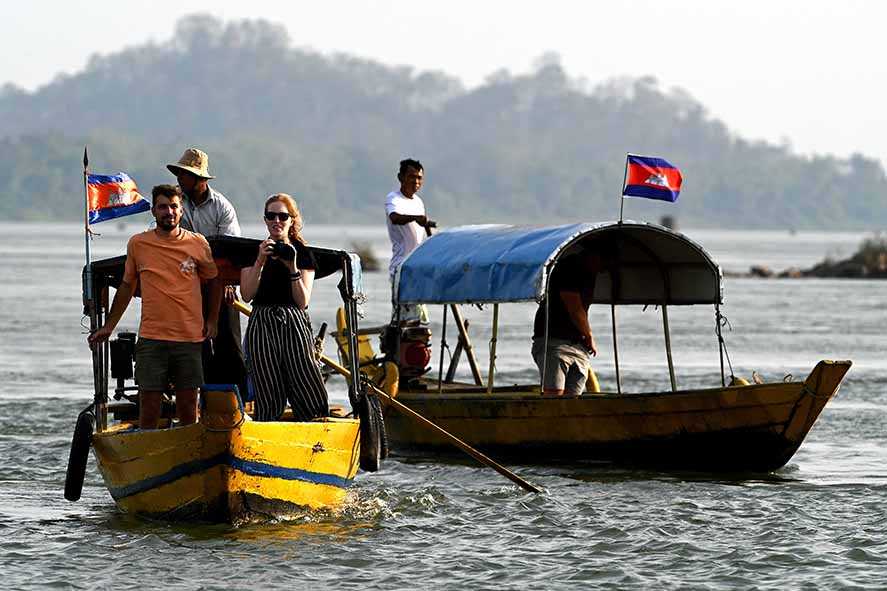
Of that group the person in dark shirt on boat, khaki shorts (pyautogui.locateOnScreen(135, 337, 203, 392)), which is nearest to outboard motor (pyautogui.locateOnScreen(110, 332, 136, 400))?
khaki shorts (pyautogui.locateOnScreen(135, 337, 203, 392))

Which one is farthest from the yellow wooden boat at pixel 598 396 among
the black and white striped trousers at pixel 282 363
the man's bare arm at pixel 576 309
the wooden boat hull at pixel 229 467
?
the wooden boat hull at pixel 229 467

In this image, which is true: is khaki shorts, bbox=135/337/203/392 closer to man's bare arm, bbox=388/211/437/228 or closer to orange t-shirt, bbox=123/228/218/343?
orange t-shirt, bbox=123/228/218/343

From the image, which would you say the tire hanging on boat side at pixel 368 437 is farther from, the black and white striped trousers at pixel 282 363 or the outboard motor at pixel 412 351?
the outboard motor at pixel 412 351

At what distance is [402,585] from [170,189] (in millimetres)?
3022

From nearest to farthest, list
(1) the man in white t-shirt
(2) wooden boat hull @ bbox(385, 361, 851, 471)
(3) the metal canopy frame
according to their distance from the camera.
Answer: (2) wooden boat hull @ bbox(385, 361, 851, 471), (3) the metal canopy frame, (1) the man in white t-shirt

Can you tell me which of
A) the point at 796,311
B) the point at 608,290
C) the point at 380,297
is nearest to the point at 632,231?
the point at 608,290

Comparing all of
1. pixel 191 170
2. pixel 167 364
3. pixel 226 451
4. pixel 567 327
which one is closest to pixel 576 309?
pixel 567 327

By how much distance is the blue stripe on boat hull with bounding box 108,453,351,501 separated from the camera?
38.0 feet

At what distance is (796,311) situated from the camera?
41.7 m

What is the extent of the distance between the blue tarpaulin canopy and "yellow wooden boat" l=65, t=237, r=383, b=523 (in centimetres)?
315

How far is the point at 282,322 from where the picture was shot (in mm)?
12070

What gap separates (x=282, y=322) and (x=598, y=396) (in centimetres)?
460

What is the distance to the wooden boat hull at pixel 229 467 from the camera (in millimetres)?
11570

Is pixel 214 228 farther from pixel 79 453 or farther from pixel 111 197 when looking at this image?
pixel 79 453
